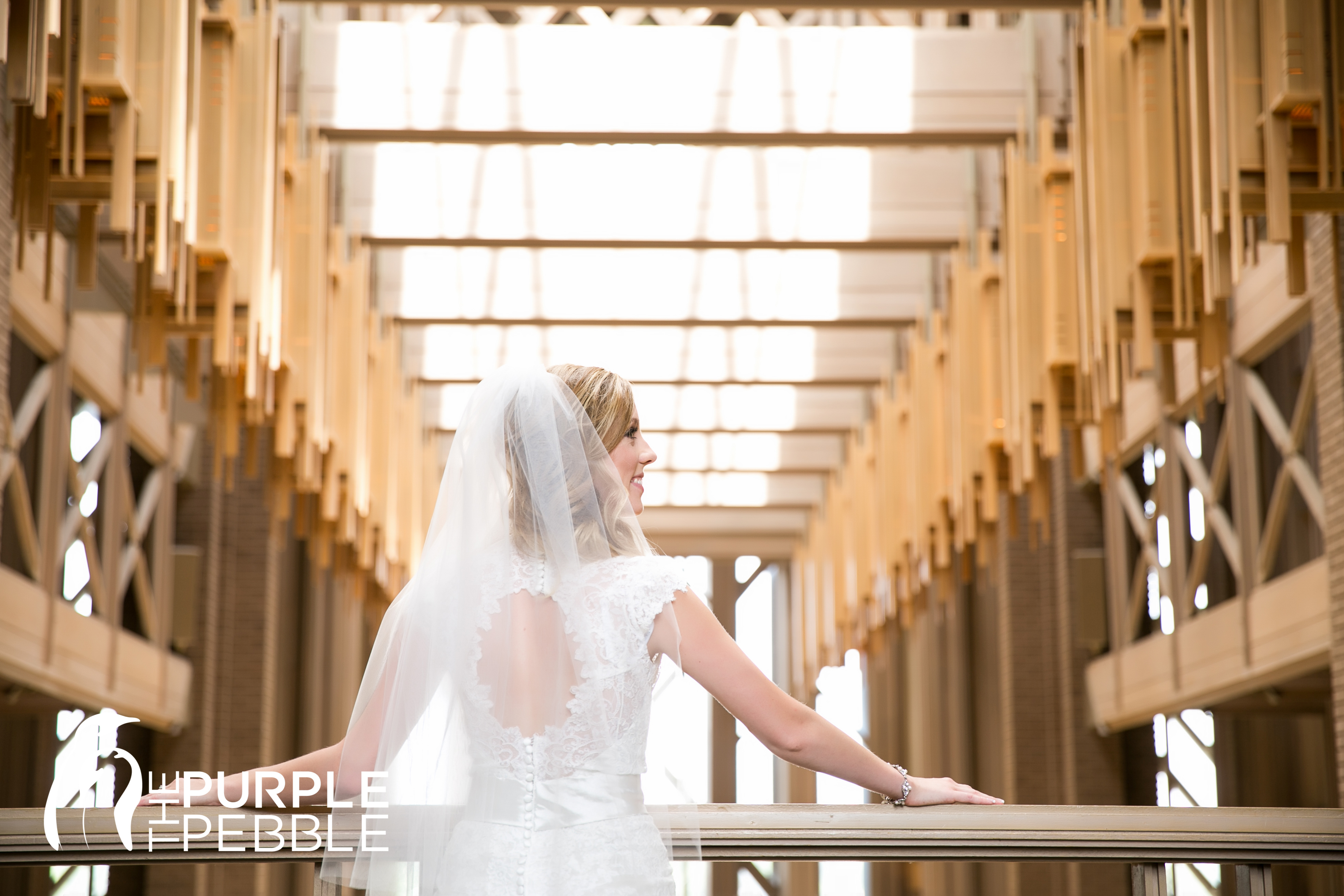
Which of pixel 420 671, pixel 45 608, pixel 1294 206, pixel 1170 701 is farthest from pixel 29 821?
pixel 1170 701

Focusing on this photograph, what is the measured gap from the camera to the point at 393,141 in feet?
38.3

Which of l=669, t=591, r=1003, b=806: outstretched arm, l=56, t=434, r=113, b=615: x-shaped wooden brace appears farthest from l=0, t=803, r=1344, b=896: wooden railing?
l=56, t=434, r=113, b=615: x-shaped wooden brace

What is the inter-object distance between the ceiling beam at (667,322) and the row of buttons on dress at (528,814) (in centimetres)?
1295

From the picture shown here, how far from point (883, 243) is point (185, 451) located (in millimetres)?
7848

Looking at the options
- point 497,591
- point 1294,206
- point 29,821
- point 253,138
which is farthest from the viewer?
point 253,138

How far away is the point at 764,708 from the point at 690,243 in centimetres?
1088

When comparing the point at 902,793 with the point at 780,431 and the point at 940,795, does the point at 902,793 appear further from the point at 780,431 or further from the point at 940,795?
the point at 780,431

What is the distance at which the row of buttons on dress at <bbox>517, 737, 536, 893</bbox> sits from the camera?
99.0 inches

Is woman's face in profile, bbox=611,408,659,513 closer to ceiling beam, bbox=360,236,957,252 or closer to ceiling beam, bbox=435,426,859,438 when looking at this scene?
ceiling beam, bbox=360,236,957,252

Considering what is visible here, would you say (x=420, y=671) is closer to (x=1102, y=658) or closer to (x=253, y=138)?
(x=253, y=138)

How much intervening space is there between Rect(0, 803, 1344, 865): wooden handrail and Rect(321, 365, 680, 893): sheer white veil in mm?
319

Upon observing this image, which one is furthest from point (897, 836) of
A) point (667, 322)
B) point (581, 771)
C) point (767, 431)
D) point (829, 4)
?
point (767, 431)

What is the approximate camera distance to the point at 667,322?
15.5m

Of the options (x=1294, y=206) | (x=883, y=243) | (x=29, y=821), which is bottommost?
(x=29, y=821)
